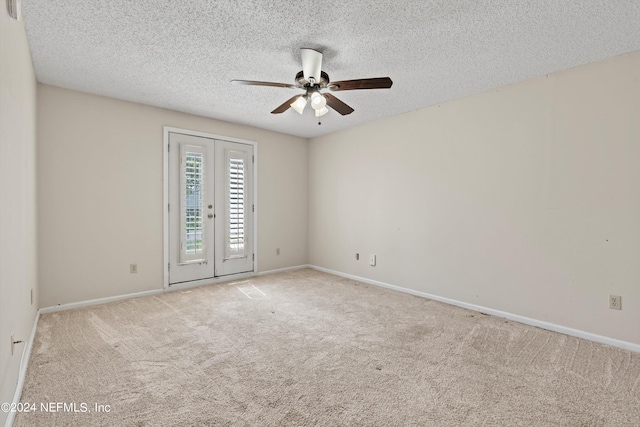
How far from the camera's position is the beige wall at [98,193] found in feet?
10.7

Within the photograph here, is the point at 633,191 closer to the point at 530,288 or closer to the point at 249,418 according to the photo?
the point at 530,288

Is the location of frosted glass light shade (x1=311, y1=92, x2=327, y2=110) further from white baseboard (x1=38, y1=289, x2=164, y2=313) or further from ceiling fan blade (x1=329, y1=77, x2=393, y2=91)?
white baseboard (x1=38, y1=289, x2=164, y2=313)

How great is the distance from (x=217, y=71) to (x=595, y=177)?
349 cm

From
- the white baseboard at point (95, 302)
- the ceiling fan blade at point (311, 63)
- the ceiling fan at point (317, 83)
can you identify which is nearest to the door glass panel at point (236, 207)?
the white baseboard at point (95, 302)

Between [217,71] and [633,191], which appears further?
[217,71]

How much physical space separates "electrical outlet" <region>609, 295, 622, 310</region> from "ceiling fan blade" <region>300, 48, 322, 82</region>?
10.0 feet

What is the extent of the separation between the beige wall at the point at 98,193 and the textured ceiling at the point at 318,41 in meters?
0.38

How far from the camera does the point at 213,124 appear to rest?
14.6 feet

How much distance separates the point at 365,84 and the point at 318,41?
48 cm

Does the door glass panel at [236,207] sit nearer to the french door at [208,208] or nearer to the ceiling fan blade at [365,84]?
the french door at [208,208]

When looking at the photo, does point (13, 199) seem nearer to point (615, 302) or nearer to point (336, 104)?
point (336, 104)

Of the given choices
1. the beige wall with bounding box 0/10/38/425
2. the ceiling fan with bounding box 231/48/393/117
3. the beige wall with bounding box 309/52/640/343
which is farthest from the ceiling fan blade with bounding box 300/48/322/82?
the beige wall with bounding box 309/52/640/343

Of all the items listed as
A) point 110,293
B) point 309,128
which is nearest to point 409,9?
point 309,128

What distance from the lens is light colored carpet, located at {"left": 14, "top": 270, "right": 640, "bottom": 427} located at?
1.69m
